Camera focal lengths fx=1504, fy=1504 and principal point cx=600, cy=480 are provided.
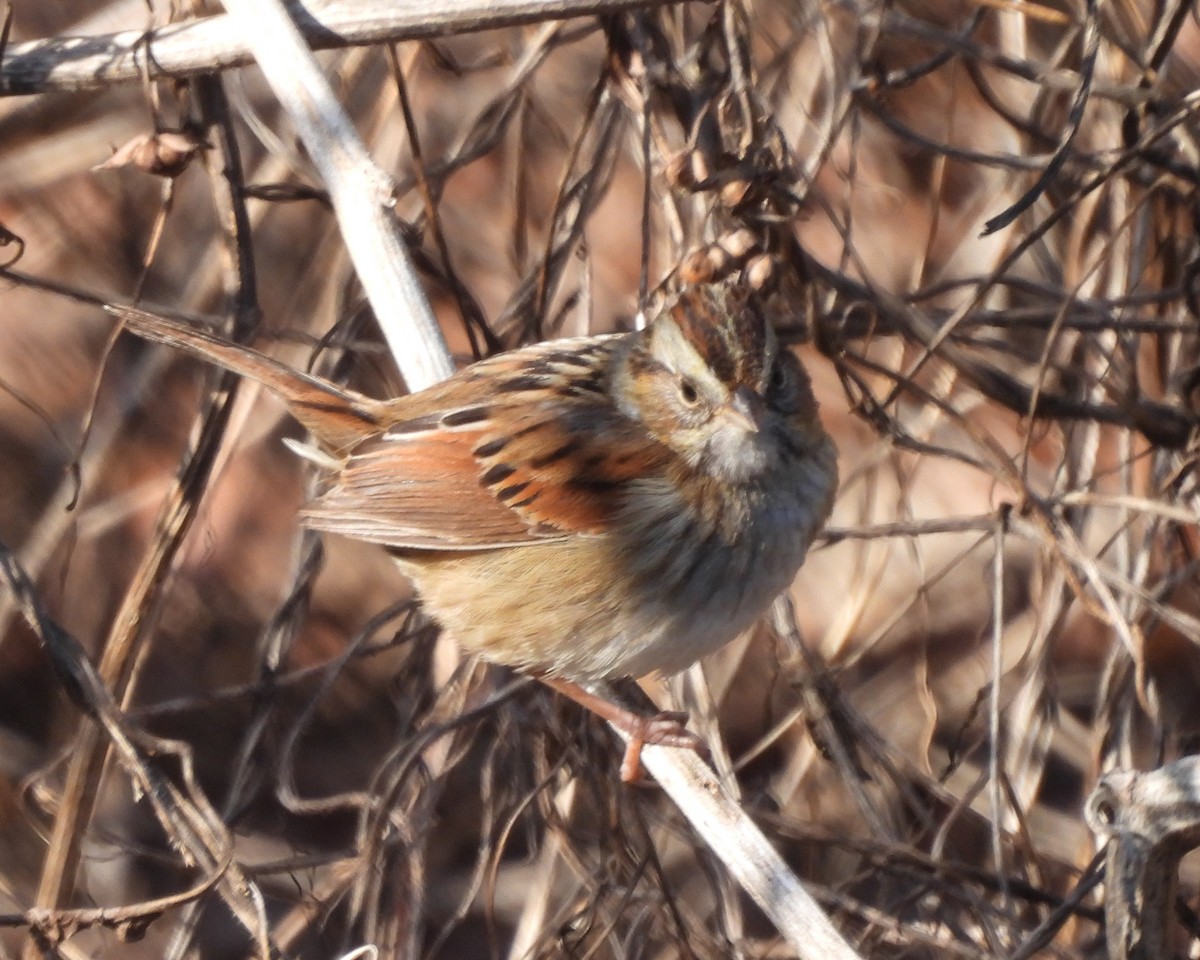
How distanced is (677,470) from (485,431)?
39 cm

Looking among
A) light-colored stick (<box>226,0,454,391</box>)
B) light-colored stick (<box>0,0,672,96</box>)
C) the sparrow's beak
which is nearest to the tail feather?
light-colored stick (<box>226,0,454,391</box>)

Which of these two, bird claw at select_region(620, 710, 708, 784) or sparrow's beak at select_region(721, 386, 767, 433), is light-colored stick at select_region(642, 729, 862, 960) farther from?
sparrow's beak at select_region(721, 386, 767, 433)

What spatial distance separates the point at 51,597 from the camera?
3.98 metres

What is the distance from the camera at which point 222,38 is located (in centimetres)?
246

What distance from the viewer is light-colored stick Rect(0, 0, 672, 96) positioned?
234cm

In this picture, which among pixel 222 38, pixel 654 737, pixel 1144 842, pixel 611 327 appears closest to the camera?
pixel 1144 842

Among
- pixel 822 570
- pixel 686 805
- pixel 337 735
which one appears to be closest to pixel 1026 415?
pixel 686 805

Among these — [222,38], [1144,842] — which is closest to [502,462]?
[222,38]

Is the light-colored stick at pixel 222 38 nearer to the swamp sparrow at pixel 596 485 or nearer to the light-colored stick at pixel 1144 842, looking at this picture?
the swamp sparrow at pixel 596 485

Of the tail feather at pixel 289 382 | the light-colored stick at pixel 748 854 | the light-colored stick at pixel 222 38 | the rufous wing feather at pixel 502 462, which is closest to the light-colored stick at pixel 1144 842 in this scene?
the light-colored stick at pixel 748 854

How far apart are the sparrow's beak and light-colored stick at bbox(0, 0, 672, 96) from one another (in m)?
0.63

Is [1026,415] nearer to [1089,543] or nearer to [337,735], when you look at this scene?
[1089,543]

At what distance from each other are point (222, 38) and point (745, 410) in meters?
1.05

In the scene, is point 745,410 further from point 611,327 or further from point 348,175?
point 611,327
